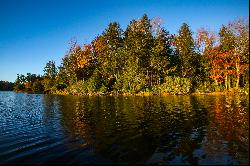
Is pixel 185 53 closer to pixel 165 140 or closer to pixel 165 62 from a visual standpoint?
pixel 165 62

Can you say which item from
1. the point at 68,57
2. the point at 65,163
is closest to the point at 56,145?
the point at 65,163

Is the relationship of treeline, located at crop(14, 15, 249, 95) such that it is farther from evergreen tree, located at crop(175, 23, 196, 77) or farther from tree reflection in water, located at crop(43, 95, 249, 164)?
tree reflection in water, located at crop(43, 95, 249, 164)

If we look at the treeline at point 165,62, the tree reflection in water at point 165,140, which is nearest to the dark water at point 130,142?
the tree reflection in water at point 165,140

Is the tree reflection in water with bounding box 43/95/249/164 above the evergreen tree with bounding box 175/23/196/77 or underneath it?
underneath

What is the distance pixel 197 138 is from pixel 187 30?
69.8 metres

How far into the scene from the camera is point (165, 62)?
77.5 m

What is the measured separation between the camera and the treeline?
73.4m

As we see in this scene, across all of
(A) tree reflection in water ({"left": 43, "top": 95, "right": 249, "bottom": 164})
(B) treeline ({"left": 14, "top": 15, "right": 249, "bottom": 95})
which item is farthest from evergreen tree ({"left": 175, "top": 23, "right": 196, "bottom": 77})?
(A) tree reflection in water ({"left": 43, "top": 95, "right": 249, "bottom": 164})

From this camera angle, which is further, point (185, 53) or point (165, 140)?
point (185, 53)

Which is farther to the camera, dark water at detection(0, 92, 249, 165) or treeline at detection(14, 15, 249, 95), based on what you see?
treeline at detection(14, 15, 249, 95)

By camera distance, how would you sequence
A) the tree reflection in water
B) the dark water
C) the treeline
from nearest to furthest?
the tree reflection in water → the dark water → the treeline

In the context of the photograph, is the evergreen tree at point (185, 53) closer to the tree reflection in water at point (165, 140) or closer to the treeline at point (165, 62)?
the treeline at point (165, 62)

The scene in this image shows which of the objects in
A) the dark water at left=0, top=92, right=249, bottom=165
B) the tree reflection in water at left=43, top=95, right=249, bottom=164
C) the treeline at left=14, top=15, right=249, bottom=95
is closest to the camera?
the tree reflection in water at left=43, top=95, right=249, bottom=164

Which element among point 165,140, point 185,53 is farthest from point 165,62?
point 165,140
